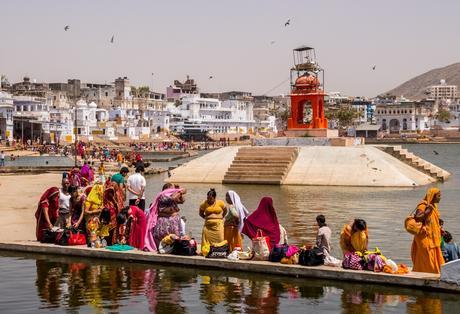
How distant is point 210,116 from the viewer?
149250 millimetres

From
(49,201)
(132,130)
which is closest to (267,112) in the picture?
(132,130)

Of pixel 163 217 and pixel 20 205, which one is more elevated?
pixel 163 217

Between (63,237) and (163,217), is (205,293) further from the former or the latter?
(63,237)

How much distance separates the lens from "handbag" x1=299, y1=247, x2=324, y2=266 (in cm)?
1400

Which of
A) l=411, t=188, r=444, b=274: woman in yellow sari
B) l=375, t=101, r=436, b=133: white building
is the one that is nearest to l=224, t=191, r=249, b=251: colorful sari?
l=411, t=188, r=444, b=274: woman in yellow sari

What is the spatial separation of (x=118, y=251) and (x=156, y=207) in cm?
123

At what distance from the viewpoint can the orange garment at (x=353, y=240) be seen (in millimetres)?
13664

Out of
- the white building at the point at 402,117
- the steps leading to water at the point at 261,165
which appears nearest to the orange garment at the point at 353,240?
the steps leading to water at the point at 261,165

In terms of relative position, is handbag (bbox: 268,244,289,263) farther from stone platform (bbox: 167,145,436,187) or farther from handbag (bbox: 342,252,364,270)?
stone platform (bbox: 167,145,436,187)

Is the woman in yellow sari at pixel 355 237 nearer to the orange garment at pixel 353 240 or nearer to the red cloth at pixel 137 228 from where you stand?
the orange garment at pixel 353 240

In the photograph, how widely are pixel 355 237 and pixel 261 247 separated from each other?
1.94 m

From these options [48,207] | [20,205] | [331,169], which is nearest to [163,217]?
[48,207]

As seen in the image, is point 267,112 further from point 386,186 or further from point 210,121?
point 386,186

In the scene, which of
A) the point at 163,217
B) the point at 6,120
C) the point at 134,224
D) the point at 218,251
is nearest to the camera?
the point at 218,251
